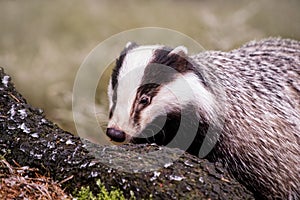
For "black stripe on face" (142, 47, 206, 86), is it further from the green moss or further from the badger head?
the green moss

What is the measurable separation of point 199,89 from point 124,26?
621 centimetres

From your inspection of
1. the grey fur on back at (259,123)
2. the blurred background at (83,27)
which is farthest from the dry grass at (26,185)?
the blurred background at (83,27)

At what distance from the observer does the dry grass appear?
4512 mm

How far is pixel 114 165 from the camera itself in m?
4.64

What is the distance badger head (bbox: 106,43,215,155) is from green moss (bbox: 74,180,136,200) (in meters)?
0.73

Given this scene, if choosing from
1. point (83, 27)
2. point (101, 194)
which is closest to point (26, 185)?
point (101, 194)

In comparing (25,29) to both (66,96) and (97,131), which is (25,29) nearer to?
(66,96)

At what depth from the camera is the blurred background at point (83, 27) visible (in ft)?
34.7

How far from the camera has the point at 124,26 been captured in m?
11.4

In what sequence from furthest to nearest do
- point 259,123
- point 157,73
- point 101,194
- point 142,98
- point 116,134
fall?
point 259,123
point 157,73
point 142,98
point 116,134
point 101,194

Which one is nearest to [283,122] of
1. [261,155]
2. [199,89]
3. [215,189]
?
[261,155]

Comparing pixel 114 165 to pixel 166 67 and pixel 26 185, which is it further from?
pixel 166 67

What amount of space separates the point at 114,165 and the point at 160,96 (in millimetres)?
954

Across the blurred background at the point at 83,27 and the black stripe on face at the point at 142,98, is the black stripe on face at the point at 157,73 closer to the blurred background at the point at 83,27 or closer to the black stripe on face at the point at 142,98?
the black stripe on face at the point at 142,98
